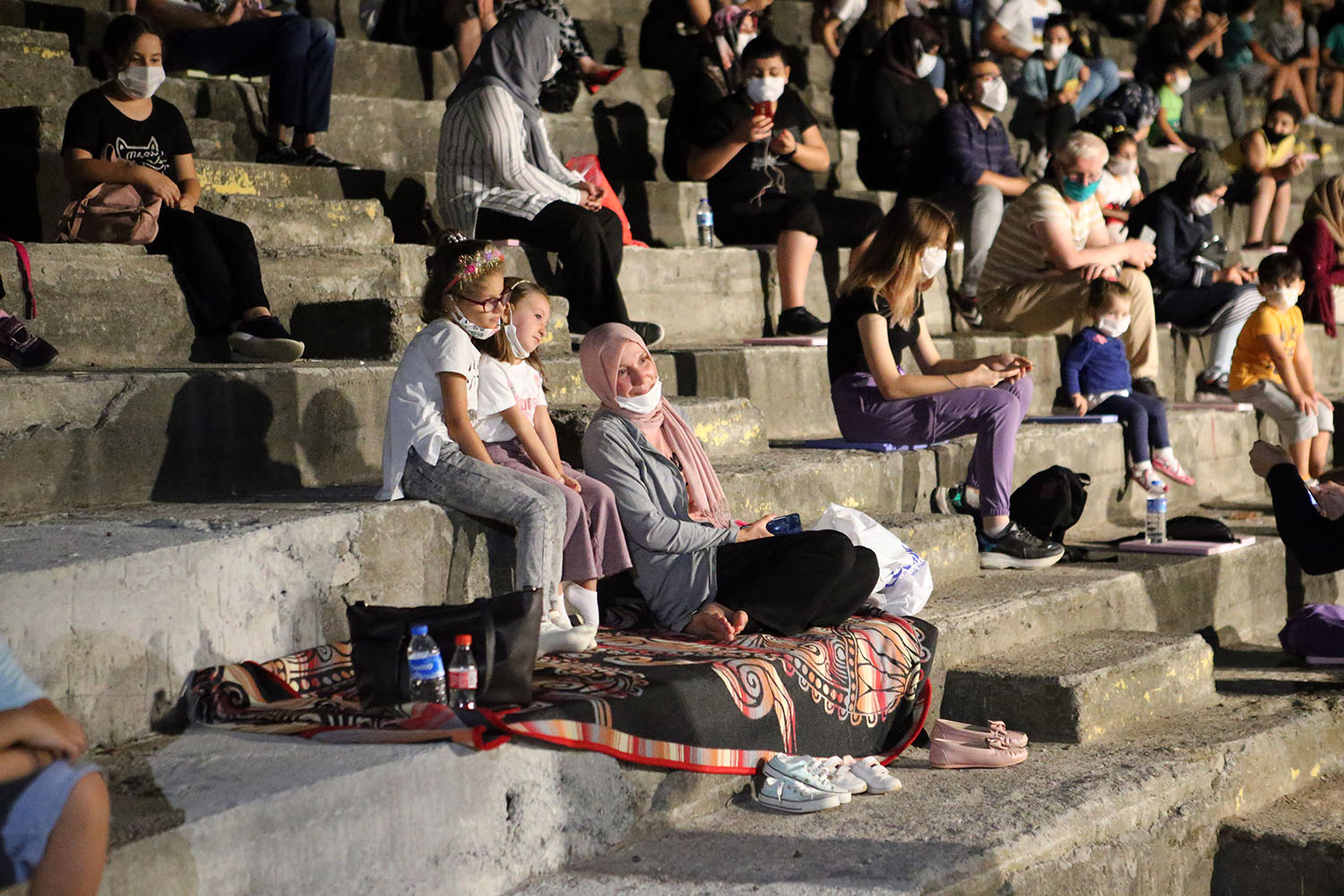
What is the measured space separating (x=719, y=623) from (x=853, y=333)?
1891mm

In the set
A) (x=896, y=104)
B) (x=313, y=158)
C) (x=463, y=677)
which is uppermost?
(x=896, y=104)

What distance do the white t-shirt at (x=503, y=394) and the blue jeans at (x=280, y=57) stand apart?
2.58 metres

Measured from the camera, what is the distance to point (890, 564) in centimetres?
464

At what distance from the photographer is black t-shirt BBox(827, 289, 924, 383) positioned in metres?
5.74

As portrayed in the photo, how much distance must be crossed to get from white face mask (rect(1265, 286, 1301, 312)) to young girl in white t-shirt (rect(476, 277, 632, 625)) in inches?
177

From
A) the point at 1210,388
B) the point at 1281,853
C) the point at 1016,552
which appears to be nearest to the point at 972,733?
the point at 1281,853

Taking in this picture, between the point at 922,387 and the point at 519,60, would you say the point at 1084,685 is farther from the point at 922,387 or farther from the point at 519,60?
the point at 519,60

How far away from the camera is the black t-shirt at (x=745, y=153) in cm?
738

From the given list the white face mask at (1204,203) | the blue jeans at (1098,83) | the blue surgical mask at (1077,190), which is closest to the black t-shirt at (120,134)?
the blue surgical mask at (1077,190)

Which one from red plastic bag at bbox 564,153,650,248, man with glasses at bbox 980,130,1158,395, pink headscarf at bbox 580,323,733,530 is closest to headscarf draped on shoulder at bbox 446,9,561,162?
red plastic bag at bbox 564,153,650,248

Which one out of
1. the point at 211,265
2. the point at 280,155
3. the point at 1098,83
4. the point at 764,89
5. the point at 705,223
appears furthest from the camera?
the point at 1098,83

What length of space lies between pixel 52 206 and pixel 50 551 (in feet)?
8.41

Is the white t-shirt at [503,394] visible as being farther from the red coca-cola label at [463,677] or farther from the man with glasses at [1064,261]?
the man with glasses at [1064,261]

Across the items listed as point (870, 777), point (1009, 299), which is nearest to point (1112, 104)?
point (1009, 299)
